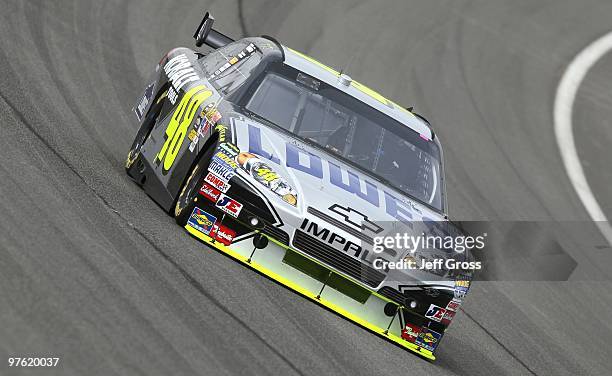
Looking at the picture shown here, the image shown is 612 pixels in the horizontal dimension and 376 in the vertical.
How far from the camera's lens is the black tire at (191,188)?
7.75 meters

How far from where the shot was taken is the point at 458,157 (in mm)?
14812

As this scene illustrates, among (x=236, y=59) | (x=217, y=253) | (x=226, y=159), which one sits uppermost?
(x=236, y=59)

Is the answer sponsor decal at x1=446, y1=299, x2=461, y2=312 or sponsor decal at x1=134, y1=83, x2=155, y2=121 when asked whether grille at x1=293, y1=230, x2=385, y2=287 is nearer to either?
sponsor decal at x1=446, y1=299, x2=461, y2=312

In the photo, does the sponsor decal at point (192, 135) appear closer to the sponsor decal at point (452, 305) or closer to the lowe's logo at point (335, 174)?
the lowe's logo at point (335, 174)

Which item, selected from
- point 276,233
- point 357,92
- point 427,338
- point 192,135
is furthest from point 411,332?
point 357,92

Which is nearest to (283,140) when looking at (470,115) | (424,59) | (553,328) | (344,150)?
(344,150)

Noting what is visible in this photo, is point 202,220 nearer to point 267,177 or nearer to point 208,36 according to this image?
point 267,177

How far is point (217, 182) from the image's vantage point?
7570 millimetres

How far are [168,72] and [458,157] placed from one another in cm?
613

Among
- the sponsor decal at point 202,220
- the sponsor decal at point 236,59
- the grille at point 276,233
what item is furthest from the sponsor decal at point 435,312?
the sponsor decal at point 236,59

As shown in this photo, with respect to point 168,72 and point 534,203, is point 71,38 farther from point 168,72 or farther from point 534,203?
point 534,203

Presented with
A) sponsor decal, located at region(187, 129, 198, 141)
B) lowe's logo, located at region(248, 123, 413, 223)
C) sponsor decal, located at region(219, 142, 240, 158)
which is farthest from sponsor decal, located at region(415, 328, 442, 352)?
sponsor decal, located at region(187, 129, 198, 141)

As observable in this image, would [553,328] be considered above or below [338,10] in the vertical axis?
below

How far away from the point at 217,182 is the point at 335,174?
0.86 meters
